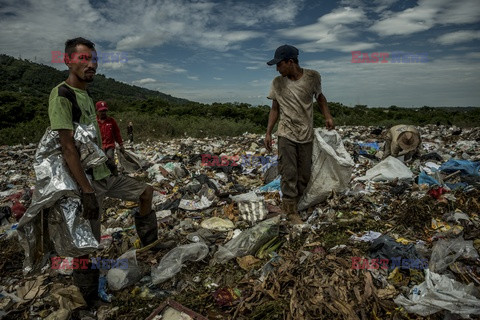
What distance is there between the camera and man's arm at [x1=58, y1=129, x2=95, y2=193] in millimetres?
1668

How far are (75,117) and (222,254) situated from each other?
1.54 metres

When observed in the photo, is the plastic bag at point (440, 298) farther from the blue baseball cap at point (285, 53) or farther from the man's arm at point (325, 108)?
the blue baseball cap at point (285, 53)

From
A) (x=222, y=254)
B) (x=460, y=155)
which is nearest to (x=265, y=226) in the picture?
(x=222, y=254)

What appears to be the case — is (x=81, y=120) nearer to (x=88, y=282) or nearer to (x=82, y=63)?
(x=82, y=63)

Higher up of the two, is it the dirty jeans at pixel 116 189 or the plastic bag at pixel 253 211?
the dirty jeans at pixel 116 189

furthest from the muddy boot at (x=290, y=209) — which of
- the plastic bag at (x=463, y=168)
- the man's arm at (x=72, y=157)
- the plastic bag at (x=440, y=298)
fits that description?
the plastic bag at (x=463, y=168)

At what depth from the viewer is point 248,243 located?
2.56 metres

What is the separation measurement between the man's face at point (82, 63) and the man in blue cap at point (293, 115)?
164 centimetres

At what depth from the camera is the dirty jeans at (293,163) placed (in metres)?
3.04

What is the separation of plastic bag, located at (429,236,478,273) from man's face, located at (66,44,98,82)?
8.56 ft

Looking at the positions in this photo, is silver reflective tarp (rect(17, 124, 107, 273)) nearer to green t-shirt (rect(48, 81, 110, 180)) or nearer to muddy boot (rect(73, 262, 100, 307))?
green t-shirt (rect(48, 81, 110, 180))

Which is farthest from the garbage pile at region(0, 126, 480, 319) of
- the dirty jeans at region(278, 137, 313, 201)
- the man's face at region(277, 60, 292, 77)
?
the man's face at region(277, 60, 292, 77)

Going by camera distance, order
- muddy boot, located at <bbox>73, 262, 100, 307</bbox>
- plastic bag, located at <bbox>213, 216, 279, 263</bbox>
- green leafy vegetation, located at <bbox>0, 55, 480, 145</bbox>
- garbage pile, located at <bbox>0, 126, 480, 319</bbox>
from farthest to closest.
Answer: green leafy vegetation, located at <bbox>0, 55, 480, 145</bbox>
plastic bag, located at <bbox>213, 216, 279, 263</bbox>
muddy boot, located at <bbox>73, 262, 100, 307</bbox>
garbage pile, located at <bbox>0, 126, 480, 319</bbox>

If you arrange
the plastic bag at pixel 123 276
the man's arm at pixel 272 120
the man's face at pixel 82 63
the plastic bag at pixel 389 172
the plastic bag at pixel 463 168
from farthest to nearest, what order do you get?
the plastic bag at pixel 389 172 < the plastic bag at pixel 463 168 < the man's arm at pixel 272 120 < the plastic bag at pixel 123 276 < the man's face at pixel 82 63
